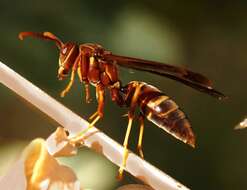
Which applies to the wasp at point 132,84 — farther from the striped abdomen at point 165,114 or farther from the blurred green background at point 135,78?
the blurred green background at point 135,78

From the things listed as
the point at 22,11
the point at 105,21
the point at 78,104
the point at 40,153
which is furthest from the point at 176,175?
the point at 40,153

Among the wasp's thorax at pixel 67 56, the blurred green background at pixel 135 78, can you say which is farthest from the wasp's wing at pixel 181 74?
the blurred green background at pixel 135 78

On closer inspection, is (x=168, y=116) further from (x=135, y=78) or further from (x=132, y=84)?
(x=135, y=78)

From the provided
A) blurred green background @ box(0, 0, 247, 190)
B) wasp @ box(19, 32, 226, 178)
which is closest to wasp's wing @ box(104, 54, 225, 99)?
wasp @ box(19, 32, 226, 178)

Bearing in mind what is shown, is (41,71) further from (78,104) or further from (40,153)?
(40,153)

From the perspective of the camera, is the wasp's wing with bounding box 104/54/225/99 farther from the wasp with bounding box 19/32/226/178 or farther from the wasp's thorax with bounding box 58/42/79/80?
the wasp's thorax with bounding box 58/42/79/80

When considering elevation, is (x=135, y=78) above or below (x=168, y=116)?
below

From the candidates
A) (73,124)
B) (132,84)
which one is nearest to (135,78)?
(132,84)
